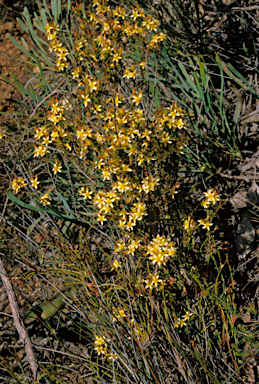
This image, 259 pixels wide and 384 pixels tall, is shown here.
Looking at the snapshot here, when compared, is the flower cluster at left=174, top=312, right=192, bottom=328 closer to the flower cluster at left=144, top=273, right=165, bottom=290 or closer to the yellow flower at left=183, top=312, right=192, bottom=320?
the yellow flower at left=183, top=312, right=192, bottom=320

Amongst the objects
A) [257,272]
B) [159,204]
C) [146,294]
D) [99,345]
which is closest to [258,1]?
[159,204]

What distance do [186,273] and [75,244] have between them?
2.77ft

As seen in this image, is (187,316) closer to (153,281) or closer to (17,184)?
(153,281)

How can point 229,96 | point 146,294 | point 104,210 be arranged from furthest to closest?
point 229,96 < point 146,294 < point 104,210

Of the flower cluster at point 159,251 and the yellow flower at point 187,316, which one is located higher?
the flower cluster at point 159,251

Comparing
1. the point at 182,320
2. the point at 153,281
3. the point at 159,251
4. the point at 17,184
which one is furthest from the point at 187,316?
the point at 17,184

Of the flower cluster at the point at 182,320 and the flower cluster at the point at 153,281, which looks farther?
the flower cluster at the point at 182,320

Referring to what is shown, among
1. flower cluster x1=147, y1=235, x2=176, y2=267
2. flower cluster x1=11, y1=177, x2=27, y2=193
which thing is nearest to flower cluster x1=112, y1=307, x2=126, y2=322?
flower cluster x1=147, y1=235, x2=176, y2=267

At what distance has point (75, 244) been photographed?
1.91 meters

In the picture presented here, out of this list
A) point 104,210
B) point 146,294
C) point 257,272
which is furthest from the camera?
point 257,272

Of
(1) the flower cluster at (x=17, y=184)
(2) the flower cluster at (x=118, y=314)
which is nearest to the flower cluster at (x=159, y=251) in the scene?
(2) the flower cluster at (x=118, y=314)

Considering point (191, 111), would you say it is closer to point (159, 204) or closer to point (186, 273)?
point (159, 204)

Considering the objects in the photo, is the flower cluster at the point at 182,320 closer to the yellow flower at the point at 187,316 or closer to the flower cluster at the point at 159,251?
the yellow flower at the point at 187,316

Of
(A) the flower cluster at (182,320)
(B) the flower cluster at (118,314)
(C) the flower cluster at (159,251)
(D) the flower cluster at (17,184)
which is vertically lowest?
(A) the flower cluster at (182,320)
